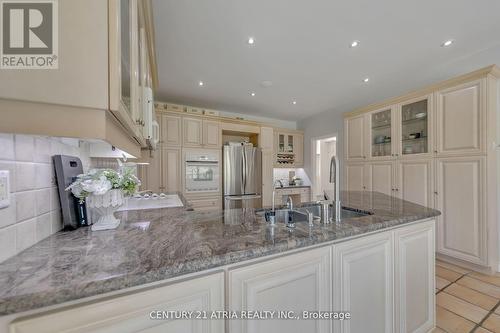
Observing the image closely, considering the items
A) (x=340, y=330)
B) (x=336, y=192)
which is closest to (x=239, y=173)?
(x=336, y=192)

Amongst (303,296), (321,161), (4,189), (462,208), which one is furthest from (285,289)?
(321,161)

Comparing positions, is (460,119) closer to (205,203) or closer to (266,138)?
(266,138)

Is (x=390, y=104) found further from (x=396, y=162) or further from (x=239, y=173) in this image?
(x=239, y=173)

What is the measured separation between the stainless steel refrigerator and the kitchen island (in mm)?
2585

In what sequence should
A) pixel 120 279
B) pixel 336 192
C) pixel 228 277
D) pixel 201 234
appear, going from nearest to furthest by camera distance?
1. pixel 120 279
2. pixel 228 277
3. pixel 201 234
4. pixel 336 192

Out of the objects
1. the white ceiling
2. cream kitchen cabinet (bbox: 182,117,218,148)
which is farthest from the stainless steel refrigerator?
the white ceiling

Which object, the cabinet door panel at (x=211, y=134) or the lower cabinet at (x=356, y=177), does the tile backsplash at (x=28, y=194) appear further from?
the lower cabinet at (x=356, y=177)

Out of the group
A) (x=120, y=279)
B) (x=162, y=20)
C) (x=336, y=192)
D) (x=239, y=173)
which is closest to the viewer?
(x=120, y=279)

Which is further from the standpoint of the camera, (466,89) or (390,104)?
(390,104)

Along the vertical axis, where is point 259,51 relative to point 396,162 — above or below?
above

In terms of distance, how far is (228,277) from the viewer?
0.73 m

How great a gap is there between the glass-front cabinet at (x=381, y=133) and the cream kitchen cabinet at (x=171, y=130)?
326 cm

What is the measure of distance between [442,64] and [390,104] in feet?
2.50

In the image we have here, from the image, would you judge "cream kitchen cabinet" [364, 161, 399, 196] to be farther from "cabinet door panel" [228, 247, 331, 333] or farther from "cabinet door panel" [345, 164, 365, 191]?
"cabinet door panel" [228, 247, 331, 333]
